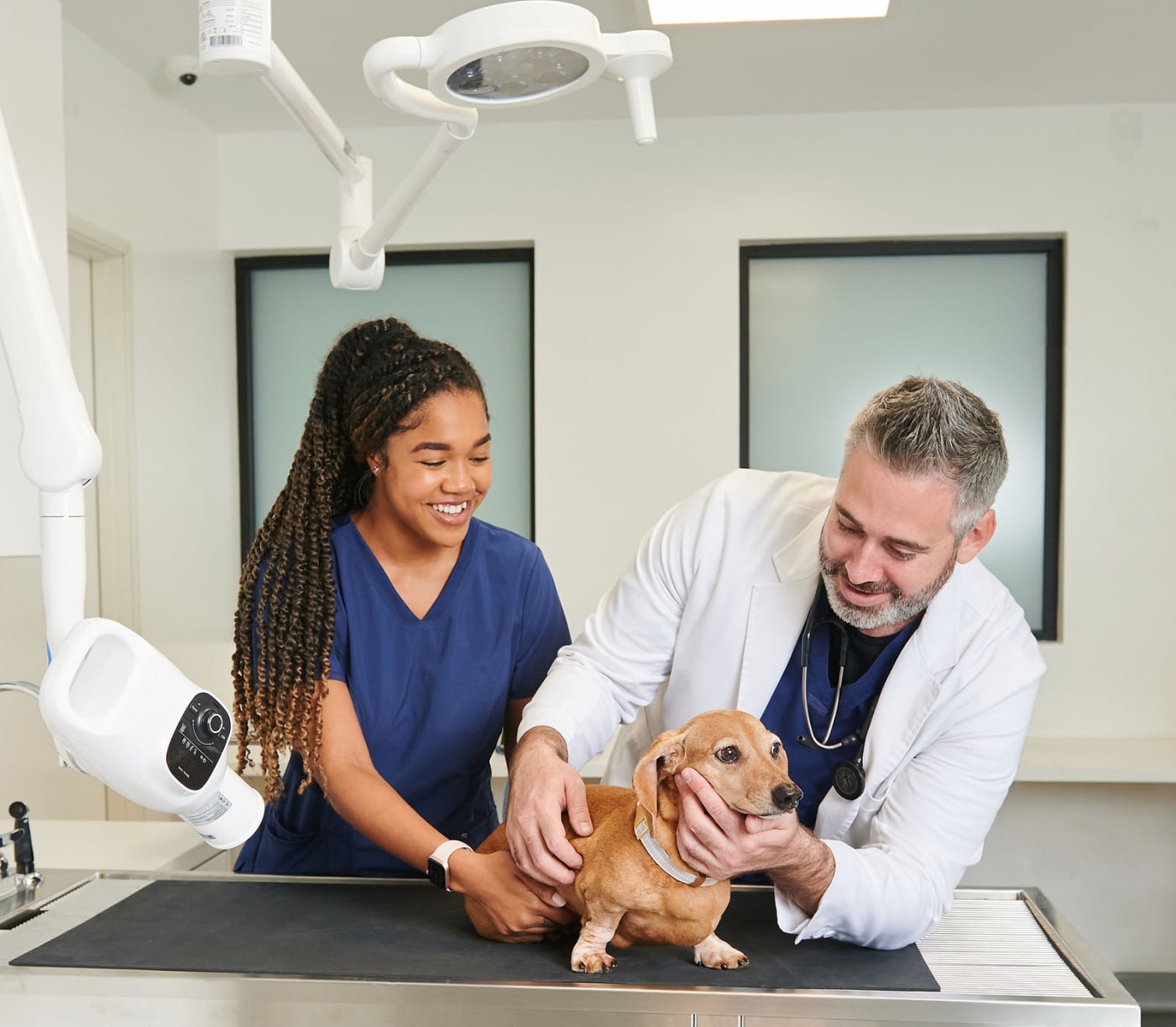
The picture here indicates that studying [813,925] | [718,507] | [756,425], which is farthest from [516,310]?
[813,925]

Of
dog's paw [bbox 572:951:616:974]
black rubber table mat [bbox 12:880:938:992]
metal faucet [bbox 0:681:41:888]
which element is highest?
dog's paw [bbox 572:951:616:974]

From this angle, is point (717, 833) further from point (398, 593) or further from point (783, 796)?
point (398, 593)

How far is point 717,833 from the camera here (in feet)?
3.54

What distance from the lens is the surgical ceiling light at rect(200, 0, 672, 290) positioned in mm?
877

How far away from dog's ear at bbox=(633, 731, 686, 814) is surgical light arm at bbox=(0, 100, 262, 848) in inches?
18.6

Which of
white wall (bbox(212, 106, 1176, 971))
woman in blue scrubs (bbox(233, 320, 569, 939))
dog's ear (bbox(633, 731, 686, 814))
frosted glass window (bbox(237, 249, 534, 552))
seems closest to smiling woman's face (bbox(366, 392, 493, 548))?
woman in blue scrubs (bbox(233, 320, 569, 939))

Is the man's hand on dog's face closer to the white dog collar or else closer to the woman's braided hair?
the white dog collar

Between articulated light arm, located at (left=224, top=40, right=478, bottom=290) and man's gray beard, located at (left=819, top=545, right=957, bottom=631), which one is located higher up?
articulated light arm, located at (left=224, top=40, right=478, bottom=290)

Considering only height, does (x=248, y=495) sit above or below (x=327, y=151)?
below

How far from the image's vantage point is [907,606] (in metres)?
1.40

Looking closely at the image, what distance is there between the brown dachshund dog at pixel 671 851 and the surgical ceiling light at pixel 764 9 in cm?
195

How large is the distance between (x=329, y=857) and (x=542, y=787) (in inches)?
20.3

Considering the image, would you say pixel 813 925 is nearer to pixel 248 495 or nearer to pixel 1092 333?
pixel 1092 333

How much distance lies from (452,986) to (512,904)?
0.45 ft
